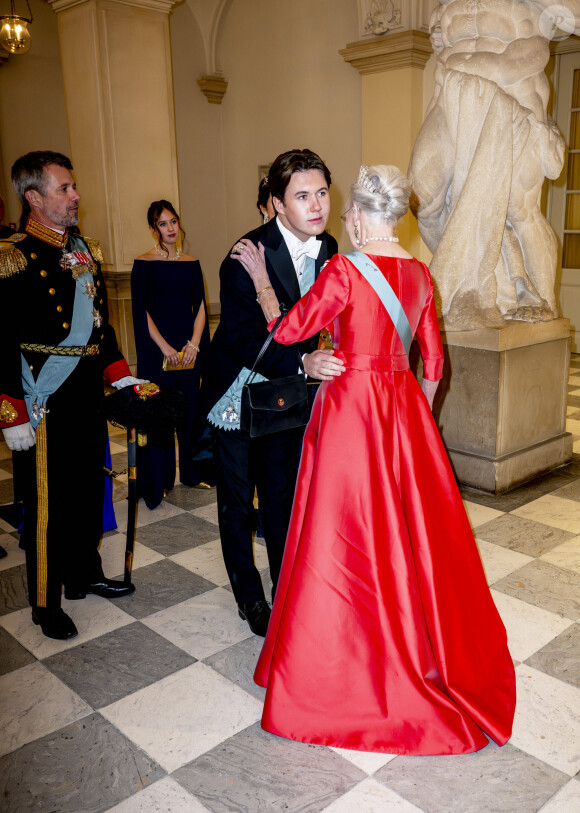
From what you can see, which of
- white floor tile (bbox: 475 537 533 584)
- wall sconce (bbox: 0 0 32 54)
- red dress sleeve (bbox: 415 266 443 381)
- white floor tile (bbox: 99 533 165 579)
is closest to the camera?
red dress sleeve (bbox: 415 266 443 381)

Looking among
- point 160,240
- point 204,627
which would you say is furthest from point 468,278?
point 204,627

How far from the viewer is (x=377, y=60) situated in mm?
7695

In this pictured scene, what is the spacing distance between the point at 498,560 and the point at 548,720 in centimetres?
110

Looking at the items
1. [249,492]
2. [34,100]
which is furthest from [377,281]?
[34,100]

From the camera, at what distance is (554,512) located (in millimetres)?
3678

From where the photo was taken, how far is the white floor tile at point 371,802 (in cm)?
175

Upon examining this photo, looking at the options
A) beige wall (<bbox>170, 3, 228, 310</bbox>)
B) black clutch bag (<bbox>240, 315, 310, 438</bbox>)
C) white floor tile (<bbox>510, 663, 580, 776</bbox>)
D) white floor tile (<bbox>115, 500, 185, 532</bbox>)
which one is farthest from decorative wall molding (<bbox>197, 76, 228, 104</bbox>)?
white floor tile (<bbox>510, 663, 580, 776</bbox>)

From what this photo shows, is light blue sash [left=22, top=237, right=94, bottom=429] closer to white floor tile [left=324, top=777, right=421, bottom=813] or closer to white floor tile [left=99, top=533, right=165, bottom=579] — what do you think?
white floor tile [left=99, top=533, right=165, bottom=579]

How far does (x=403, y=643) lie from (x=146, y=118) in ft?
21.4

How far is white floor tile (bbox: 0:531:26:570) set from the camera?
327 cm

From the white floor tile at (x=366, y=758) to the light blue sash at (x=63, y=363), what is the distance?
4.85 ft

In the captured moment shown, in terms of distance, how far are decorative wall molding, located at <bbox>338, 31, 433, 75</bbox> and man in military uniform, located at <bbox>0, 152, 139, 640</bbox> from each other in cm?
583

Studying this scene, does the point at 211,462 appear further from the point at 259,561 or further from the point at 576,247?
the point at 576,247

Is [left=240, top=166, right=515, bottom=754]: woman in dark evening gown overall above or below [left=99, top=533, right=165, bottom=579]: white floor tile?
above
